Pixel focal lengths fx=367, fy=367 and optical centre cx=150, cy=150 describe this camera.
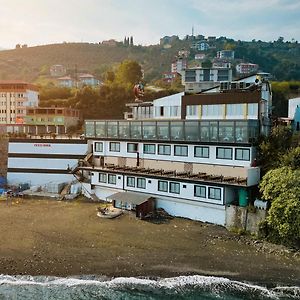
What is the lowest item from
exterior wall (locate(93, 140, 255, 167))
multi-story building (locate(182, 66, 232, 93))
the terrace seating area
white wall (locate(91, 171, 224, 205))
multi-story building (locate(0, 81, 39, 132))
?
white wall (locate(91, 171, 224, 205))

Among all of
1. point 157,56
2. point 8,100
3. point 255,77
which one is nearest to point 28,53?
point 157,56

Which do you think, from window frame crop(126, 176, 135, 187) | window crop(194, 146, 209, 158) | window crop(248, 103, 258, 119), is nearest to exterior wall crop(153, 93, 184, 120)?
window crop(194, 146, 209, 158)

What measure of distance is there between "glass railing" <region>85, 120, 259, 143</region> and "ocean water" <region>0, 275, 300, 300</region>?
1432cm

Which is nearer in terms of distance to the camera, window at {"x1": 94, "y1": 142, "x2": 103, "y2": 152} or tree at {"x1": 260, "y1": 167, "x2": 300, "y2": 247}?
tree at {"x1": 260, "y1": 167, "x2": 300, "y2": 247}

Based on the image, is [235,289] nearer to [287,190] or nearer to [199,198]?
[287,190]

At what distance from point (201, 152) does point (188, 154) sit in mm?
1445

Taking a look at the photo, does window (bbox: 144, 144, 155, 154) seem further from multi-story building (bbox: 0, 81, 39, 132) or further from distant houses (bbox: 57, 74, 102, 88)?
distant houses (bbox: 57, 74, 102, 88)

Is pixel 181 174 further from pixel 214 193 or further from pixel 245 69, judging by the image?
pixel 245 69

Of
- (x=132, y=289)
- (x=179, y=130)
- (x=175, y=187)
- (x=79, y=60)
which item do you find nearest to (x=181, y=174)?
(x=175, y=187)

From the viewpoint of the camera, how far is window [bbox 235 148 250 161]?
32.8 meters

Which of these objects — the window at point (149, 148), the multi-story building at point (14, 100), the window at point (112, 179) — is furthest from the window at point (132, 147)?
the multi-story building at point (14, 100)

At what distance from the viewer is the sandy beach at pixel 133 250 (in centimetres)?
2372

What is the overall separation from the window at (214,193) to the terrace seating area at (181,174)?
0.83 meters

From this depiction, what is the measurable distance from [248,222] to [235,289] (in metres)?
9.68
